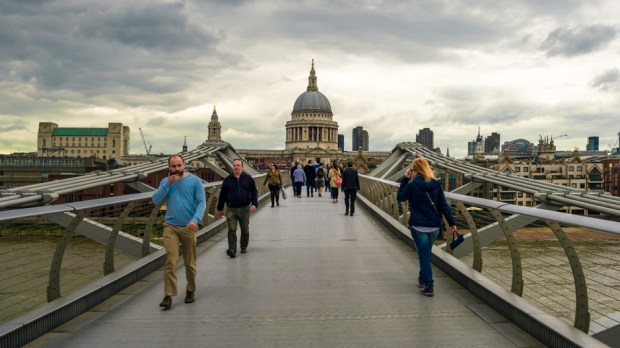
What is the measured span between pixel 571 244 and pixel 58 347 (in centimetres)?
410

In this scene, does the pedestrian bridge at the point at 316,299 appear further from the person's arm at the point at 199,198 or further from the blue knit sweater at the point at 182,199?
the person's arm at the point at 199,198

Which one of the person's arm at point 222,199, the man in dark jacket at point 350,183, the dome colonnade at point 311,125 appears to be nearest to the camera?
the person's arm at point 222,199

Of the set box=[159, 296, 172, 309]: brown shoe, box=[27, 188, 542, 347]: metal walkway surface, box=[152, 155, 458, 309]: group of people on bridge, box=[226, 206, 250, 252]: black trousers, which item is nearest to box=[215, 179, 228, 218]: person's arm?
box=[226, 206, 250, 252]: black trousers

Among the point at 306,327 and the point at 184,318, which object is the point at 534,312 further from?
the point at 184,318

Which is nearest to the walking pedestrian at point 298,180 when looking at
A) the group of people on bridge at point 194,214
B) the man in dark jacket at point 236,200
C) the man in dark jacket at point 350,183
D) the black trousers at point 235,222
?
the man in dark jacket at point 350,183

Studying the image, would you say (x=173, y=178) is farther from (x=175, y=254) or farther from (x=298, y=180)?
(x=298, y=180)

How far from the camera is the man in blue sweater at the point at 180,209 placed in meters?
5.91

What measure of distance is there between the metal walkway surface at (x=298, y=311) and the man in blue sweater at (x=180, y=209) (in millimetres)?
501

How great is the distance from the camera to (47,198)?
7074mm

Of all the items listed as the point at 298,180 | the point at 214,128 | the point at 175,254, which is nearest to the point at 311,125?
the point at 214,128

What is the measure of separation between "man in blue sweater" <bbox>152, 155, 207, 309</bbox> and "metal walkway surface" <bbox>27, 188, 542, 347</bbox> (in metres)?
0.50

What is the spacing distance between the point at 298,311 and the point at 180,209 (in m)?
1.59

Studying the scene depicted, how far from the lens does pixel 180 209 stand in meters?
5.95

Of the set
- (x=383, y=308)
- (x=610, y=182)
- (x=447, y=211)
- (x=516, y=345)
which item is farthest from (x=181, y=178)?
(x=610, y=182)
